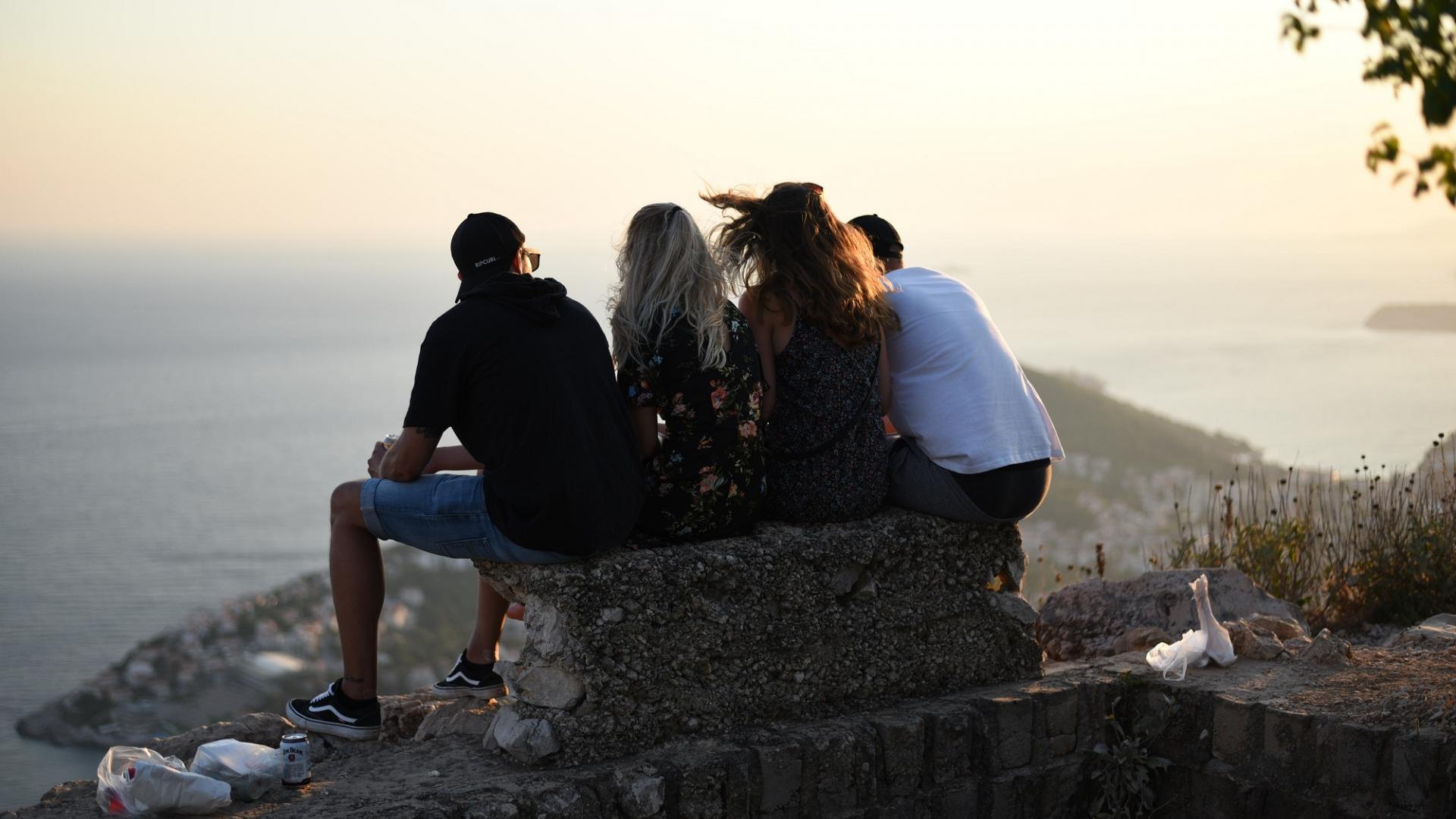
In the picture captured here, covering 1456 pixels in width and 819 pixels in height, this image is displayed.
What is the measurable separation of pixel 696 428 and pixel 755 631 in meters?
0.71

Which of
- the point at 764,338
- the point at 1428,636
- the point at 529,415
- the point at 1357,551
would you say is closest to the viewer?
the point at 529,415

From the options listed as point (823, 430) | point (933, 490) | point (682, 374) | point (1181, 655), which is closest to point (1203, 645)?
point (1181, 655)

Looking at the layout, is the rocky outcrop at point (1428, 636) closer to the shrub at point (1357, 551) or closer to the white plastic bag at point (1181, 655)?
the shrub at point (1357, 551)

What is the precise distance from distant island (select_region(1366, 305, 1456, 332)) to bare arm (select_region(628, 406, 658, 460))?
31573 mm

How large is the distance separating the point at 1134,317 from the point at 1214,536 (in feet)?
210

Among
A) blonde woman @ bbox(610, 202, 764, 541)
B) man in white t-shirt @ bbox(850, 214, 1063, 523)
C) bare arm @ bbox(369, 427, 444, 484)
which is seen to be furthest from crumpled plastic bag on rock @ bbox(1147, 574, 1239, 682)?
bare arm @ bbox(369, 427, 444, 484)

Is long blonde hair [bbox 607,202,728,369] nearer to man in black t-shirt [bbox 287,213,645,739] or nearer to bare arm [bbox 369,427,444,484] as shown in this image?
man in black t-shirt [bbox 287,213,645,739]

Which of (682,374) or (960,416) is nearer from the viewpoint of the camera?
(682,374)

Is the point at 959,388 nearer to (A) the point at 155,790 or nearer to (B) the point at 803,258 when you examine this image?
(B) the point at 803,258

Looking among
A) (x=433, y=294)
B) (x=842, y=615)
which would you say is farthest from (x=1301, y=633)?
(x=433, y=294)

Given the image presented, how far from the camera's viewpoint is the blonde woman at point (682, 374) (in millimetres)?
3840

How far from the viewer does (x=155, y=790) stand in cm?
336

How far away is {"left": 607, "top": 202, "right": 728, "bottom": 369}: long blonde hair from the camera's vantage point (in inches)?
151

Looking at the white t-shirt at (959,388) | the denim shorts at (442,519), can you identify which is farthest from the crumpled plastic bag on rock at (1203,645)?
the denim shorts at (442,519)
